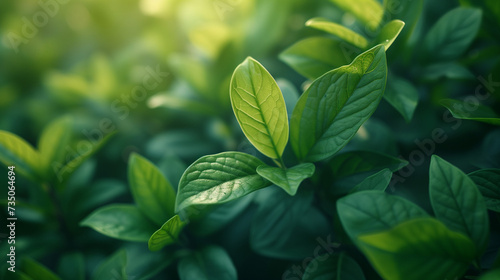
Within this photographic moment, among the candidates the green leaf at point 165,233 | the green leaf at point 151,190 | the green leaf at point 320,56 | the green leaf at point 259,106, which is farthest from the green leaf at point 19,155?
the green leaf at point 320,56

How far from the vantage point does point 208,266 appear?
2.82 ft

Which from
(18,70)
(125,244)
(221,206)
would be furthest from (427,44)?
(18,70)

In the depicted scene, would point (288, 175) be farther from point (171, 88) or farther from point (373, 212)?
point (171, 88)

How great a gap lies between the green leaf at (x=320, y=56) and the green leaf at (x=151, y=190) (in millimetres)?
439

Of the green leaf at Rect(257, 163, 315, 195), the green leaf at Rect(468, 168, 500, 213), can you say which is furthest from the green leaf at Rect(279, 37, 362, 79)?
the green leaf at Rect(468, 168, 500, 213)

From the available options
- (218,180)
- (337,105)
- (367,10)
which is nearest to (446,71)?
(367,10)

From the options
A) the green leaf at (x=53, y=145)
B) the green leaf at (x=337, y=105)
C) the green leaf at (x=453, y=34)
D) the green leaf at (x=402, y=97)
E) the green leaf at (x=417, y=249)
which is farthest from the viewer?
the green leaf at (x=53, y=145)

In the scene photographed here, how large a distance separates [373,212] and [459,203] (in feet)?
0.55

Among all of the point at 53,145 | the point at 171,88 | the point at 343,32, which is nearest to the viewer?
the point at 343,32

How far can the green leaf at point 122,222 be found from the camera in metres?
0.86

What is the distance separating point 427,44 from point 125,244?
3.39ft

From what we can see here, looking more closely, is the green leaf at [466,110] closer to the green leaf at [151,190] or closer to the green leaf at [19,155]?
the green leaf at [151,190]

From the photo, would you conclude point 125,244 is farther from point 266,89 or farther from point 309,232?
point 266,89

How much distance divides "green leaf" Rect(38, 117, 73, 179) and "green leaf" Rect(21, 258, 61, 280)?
262 millimetres
